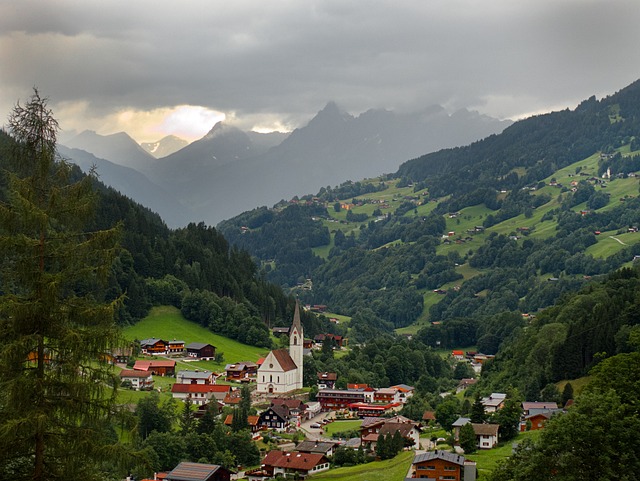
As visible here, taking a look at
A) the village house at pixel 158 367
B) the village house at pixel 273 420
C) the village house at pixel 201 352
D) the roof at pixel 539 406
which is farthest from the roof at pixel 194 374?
the roof at pixel 539 406

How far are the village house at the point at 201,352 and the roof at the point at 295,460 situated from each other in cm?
4832

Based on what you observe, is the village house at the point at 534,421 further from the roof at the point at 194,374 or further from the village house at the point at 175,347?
the village house at the point at 175,347

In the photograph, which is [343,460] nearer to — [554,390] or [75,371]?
[554,390]

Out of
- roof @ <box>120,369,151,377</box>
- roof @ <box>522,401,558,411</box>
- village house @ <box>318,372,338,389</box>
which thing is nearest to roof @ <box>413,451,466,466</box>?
roof @ <box>522,401,558,411</box>

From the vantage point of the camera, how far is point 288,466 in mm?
62438

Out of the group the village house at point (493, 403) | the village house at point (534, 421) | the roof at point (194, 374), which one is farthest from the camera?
the roof at point (194, 374)

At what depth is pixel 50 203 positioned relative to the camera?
53.3 feet

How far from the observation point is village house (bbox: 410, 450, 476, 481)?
169 feet

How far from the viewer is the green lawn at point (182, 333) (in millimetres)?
115875

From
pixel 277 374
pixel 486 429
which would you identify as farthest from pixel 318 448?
pixel 277 374

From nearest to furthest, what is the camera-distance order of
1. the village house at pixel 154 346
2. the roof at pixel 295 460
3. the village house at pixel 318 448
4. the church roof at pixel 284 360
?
the roof at pixel 295 460
the village house at pixel 318 448
the church roof at pixel 284 360
the village house at pixel 154 346

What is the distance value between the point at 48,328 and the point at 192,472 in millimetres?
42279

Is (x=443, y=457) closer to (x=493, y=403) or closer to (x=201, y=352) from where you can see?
(x=493, y=403)

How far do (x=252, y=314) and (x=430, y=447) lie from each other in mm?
72248
